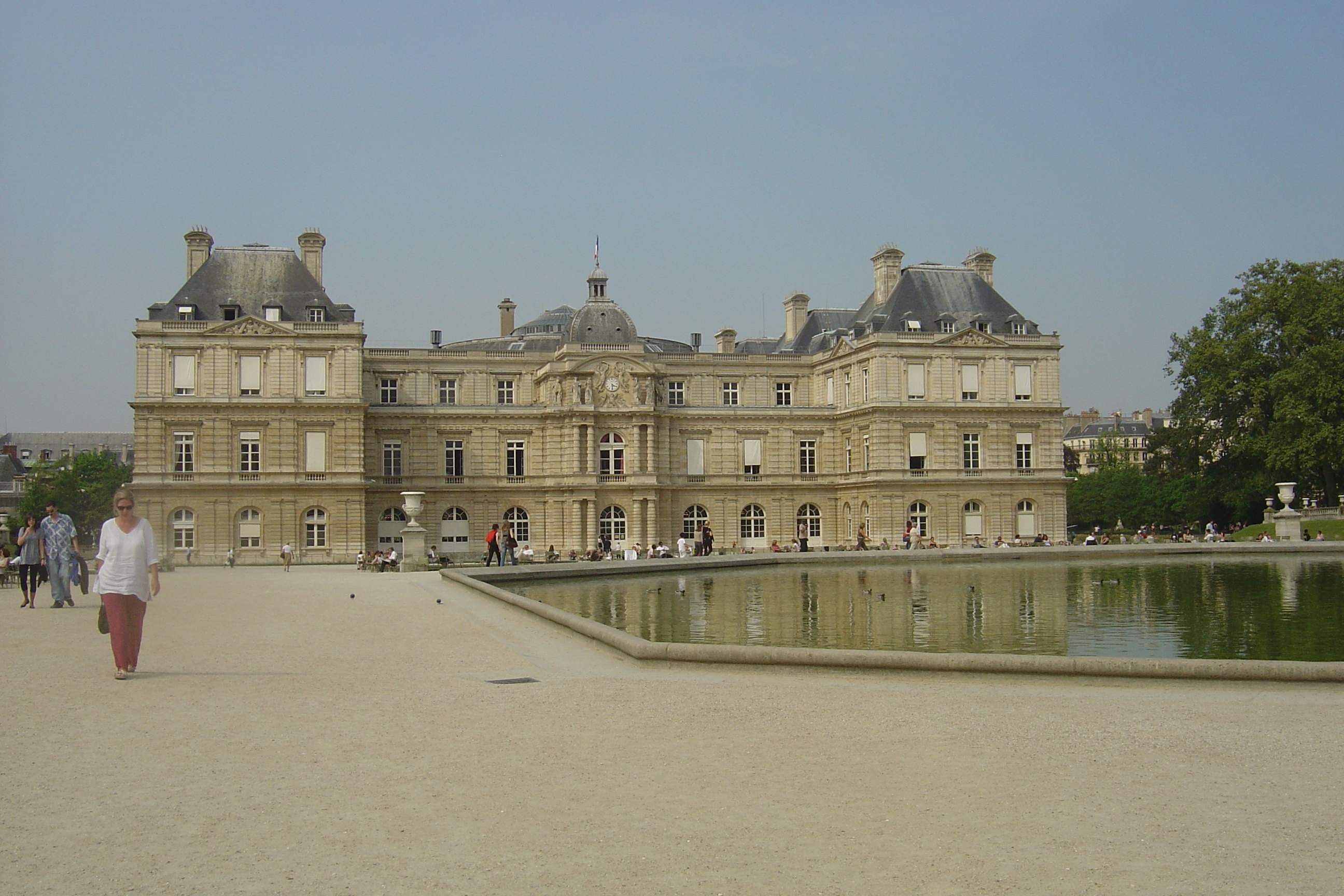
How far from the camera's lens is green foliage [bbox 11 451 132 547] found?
94.9 meters

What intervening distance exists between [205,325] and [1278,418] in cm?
4844

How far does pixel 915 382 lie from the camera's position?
59.4 meters

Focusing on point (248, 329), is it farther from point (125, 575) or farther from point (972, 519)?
point (125, 575)

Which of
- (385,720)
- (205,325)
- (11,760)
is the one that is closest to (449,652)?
(385,720)

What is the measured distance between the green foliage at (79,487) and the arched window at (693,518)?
166 feet

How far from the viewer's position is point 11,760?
8992 mm

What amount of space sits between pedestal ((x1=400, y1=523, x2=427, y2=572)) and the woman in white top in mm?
26397

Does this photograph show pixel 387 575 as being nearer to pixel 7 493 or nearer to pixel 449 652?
pixel 449 652

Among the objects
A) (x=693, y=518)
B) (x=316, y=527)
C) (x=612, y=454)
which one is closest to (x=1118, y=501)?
(x=693, y=518)

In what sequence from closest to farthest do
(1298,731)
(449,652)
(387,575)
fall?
(1298,731), (449,652), (387,575)

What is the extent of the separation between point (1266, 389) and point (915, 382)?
1601 cm

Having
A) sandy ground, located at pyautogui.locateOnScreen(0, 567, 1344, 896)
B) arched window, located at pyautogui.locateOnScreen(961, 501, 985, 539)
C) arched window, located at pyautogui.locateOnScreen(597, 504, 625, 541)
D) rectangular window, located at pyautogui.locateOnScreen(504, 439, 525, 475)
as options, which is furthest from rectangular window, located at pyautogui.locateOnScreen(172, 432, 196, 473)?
sandy ground, located at pyautogui.locateOnScreen(0, 567, 1344, 896)


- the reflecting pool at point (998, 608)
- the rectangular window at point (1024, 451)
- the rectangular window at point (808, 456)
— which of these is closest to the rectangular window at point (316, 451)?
the reflecting pool at point (998, 608)

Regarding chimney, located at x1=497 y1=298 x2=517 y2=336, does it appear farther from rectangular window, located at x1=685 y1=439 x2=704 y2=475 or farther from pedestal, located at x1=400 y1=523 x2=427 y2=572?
pedestal, located at x1=400 y1=523 x2=427 y2=572
